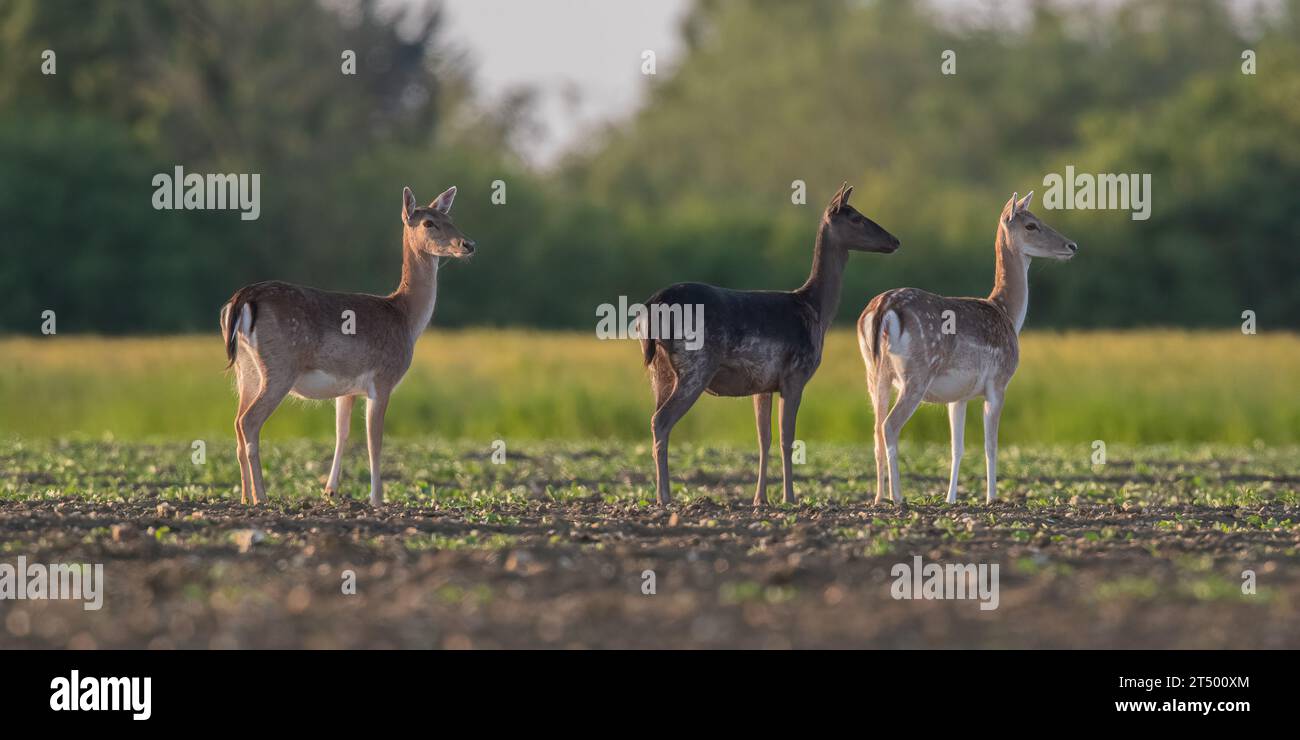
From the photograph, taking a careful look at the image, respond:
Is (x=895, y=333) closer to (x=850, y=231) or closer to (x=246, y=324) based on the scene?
(x=850, y=231)

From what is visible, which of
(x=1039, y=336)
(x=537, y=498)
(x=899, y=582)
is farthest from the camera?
(x=1039, y=336)

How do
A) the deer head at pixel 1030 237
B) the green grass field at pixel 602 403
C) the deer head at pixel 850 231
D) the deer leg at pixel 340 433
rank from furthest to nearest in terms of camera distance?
the green grass field at pixel 602 403
the deer head at pixel 1030 237
the deer head at pixel 850 231
the deer leg at pixel 340 433

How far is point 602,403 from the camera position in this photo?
26.9 meters

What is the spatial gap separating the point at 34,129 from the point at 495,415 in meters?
26.4

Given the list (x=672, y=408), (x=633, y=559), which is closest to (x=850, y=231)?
(x=672, y=408)

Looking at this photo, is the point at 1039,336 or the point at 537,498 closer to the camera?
the point at 537,498

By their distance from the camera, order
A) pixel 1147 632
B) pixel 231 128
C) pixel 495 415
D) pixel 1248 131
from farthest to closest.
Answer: pixel 1248 131 → pixel 231 128 → pixel 495 415 → pixel 1147 632

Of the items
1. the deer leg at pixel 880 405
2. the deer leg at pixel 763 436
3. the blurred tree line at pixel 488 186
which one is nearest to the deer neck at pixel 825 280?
the deer leg at pixel 880 405

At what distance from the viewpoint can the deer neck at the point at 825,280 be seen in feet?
51.2

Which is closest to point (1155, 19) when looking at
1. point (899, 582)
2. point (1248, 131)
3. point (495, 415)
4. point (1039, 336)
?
point (1248, 131)

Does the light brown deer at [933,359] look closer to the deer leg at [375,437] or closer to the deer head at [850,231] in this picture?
the deer head at [850,231]

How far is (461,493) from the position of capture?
16.5 metres

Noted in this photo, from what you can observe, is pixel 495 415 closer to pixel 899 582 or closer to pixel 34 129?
pixel 899 582

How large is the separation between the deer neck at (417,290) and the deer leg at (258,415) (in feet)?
4.46
